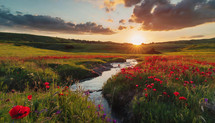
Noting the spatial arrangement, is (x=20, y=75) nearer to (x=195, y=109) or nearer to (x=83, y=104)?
(x=83, y=104)

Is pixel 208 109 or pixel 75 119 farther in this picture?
pixel 208 109

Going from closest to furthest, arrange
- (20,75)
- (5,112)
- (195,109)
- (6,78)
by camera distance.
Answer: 1. (5,112)
2. (195,109)
3. (6,78)
4. (20,75)

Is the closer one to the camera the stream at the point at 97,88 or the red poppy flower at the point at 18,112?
the red poppy flower at the point at 18,112

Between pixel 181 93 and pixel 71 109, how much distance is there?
4.57 m

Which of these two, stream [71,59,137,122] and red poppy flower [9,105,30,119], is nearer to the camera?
red poppy flower [9,105,30,119]

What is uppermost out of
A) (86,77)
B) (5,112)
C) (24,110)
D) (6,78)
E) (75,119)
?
(24,110)

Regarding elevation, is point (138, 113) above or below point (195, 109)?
below

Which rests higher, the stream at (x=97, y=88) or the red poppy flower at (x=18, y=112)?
the red poppy flower at (x=18, y=112)

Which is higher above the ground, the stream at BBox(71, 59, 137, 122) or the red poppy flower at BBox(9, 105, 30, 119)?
the red poppy flower at BBox(9, 105, 30, 119)

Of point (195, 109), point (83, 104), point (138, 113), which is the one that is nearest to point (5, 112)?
point (83, 104)

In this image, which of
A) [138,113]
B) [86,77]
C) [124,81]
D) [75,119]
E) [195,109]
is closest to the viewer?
[75,119]

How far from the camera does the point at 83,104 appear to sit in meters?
3.98

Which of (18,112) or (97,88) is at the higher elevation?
(18,112)

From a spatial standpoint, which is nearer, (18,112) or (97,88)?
(18,112)
